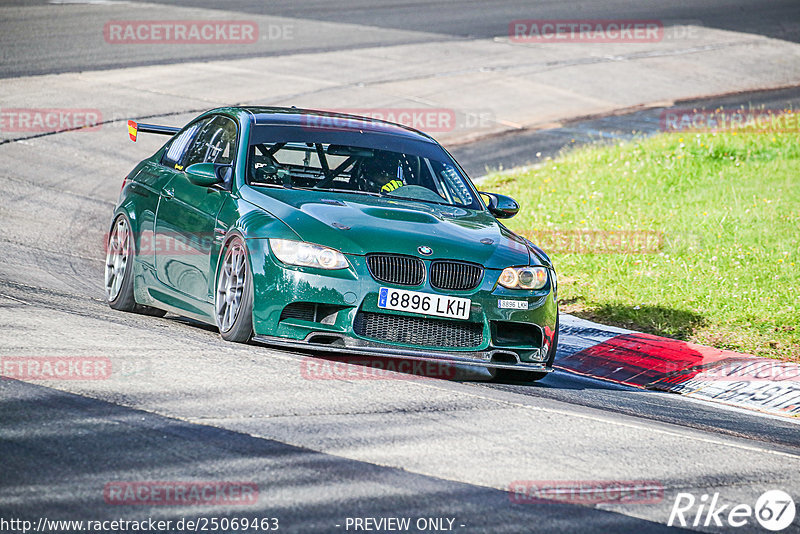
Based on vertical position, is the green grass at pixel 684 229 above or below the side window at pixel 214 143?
below

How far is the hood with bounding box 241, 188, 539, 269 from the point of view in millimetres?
7062

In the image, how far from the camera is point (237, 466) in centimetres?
479

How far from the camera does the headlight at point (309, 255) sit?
6938mm

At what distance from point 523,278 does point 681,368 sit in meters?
2.30

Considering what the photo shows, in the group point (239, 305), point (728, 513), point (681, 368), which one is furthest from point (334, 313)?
point (681, 368)

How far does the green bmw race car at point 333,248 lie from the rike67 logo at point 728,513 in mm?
→ 2290

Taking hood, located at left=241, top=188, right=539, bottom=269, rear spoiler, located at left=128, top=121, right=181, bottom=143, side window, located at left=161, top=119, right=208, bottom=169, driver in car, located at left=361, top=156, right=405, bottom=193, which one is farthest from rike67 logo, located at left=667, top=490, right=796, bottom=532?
rear spoiler, located at left=128, top=121, right=181, bottom=143

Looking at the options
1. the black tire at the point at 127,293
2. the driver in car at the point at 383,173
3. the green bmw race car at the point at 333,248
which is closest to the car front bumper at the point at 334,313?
the green bmw race car at the point at 333,248

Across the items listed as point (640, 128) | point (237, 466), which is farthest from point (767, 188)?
point (237, 466)

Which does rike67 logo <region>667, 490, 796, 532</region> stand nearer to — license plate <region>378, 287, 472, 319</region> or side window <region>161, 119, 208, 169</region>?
license plate <region>378, 287, 472, 319</region>

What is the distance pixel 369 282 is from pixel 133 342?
4.59 ft

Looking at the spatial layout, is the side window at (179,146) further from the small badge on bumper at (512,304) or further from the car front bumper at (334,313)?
the small badge on bumper at (512,304)

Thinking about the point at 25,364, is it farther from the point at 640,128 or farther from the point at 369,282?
the point at 640,128

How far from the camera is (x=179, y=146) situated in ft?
29.9
